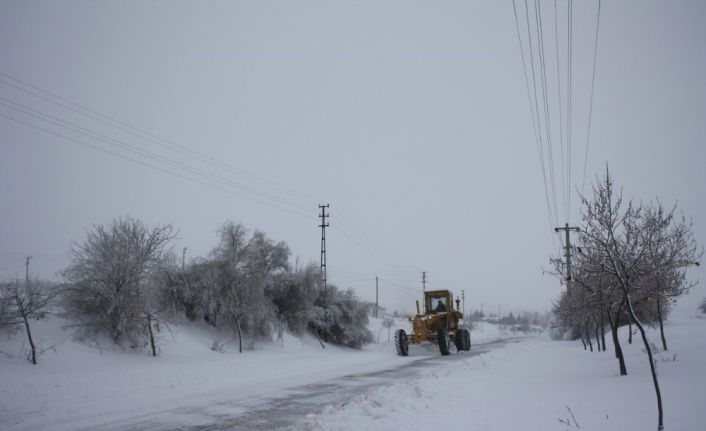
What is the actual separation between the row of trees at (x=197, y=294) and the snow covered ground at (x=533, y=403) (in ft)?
35.2

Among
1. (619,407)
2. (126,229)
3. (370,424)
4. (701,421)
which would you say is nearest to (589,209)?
(619,407)

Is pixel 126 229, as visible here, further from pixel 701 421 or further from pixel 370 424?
pixel 701 421

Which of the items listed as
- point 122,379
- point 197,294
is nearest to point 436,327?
point 197,294

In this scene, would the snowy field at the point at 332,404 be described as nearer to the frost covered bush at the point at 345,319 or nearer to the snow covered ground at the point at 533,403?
the snow covered ground at the point at 533,403

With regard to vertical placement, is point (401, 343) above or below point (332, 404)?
above

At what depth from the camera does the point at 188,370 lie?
13.7 metres

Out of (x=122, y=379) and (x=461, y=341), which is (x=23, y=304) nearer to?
(x=122, y=379)

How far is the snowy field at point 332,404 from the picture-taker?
728cm

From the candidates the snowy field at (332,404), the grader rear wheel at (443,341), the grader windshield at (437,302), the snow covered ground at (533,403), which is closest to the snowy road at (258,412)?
the snowy field at (332,404)

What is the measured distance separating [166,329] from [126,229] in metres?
5.07

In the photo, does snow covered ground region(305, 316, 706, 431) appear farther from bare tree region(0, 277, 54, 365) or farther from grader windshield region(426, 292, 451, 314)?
grader windshield region(426, 292, 451, 314)

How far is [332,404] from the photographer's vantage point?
29.3ft

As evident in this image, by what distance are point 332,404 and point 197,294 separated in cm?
1441

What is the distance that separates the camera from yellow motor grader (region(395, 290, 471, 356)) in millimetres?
22516
